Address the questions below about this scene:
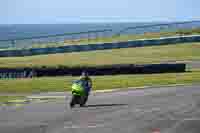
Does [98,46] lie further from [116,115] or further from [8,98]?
[116,115]

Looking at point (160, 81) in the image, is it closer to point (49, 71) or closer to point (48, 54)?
point (49, 71)

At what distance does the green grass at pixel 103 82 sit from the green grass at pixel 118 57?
11.2m

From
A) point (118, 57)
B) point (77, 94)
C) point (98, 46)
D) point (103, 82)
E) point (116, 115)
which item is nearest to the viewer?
point (116, 115)

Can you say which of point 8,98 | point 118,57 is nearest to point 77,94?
point 8,98

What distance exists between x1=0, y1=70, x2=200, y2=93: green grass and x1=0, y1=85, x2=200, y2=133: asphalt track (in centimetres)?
627

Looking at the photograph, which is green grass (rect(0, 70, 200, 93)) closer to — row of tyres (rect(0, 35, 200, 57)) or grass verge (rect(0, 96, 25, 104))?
grass verge (rect(0, 96, 25, 104))

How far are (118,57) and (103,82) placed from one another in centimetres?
A: 1935

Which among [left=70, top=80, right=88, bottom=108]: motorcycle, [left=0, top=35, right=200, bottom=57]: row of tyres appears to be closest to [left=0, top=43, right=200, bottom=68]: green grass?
[left=0, top=35, right=200, bottom=57]: row of tyres

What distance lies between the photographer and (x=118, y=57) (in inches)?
2376

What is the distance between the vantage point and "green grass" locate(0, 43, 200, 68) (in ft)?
187

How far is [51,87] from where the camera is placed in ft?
132

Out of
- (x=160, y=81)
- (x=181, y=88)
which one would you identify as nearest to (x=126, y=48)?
(x=160, y=81)

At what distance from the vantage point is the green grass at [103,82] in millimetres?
39375

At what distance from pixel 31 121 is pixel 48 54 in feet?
141
